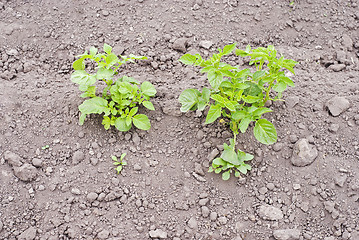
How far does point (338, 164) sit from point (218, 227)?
1217mm

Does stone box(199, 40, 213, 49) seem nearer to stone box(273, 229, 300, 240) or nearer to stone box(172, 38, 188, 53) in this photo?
stone box(172, 38, 188, 53)

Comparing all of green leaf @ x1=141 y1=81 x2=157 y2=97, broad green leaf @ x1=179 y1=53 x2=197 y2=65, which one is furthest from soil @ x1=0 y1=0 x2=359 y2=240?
broad green leaf @ x1=179 y1=53 x2=197 y2=65

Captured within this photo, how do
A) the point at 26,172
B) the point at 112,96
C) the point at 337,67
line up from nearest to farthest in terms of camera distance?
1. the point at 26,172
2. the point at 112,96
3. the point at 337,67

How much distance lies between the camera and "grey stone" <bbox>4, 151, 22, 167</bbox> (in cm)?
317

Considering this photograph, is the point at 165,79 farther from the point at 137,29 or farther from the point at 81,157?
the point at 81,157

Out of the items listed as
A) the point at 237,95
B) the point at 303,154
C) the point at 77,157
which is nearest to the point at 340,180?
the point at 303,154

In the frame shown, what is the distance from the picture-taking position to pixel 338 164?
10.5 feet

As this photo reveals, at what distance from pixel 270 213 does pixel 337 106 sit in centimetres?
125

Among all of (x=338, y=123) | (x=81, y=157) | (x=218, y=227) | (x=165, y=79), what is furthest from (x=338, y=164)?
(x=81, y=157)

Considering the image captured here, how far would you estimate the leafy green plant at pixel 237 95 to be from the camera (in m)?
2.92

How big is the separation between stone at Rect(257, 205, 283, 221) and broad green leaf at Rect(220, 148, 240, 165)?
44cm

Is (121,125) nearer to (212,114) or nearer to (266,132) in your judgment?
(212,114)

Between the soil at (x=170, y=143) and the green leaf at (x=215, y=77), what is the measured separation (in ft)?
1.99

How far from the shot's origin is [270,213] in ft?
9.84
